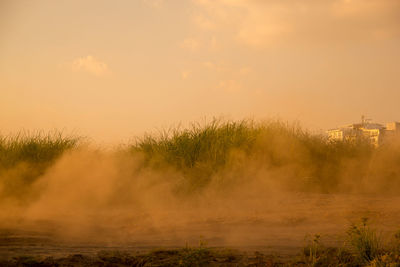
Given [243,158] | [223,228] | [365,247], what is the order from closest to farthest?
[365,247]
[223,228]
[243,158]

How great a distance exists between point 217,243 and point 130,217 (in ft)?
7.15

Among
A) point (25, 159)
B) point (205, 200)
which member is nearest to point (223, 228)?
point (205, 200)

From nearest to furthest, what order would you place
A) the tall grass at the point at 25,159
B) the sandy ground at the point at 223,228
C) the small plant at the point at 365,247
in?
the small plant at the point at 365,247, the sandy ground at the point at 223,228, the tall grass at the point at 25,159

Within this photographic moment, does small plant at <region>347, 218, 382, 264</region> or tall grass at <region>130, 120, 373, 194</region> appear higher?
tall grass at <region>130, 120, 373, 194</region>

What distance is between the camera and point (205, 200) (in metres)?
7.82

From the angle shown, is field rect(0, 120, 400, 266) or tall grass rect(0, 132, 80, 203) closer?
field rect(0, 120, 400, 266)

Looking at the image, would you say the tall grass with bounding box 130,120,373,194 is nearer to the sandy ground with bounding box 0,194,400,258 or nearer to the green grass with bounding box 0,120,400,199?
the green grass with bounding box 0,120,400,199

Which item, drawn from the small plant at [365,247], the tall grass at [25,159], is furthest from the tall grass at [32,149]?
the small plant at [365,247]

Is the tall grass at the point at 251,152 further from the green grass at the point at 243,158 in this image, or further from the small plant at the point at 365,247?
the small plant at the point at 365,247

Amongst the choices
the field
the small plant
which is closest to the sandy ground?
the field

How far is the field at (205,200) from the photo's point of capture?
4367 millimetres

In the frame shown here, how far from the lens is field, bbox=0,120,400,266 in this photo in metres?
4.37

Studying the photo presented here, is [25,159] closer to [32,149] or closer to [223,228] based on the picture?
[32,149]

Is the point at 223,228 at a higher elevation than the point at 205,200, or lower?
lower
